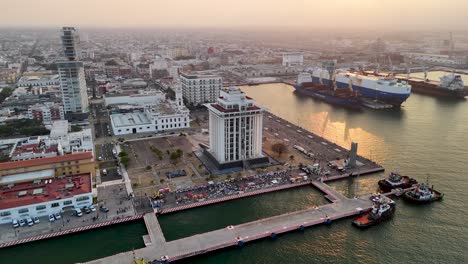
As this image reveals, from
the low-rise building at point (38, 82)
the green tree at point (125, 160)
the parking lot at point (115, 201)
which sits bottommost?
the parking lot at point (115, 201)

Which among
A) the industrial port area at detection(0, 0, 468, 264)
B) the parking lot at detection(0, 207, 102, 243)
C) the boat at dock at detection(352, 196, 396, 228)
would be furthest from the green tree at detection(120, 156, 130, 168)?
the boat at dock at detection(352, 196, 396, 228)

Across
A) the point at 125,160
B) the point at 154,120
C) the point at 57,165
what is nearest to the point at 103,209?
the point at 57,165

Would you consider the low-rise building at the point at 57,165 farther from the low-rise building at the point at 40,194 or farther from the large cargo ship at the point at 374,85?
the large cargo ship at the point at 374,85

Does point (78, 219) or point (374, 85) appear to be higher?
point (374, 85)

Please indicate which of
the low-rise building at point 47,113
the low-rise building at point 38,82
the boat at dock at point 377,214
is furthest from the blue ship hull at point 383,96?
the low-rise building at point 38,82

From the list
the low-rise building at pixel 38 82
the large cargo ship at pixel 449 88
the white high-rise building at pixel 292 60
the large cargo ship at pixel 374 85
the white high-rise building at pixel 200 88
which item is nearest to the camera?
the white high-rise building at pixel 200 88

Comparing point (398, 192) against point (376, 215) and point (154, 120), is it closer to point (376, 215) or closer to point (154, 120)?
point (376, 215)

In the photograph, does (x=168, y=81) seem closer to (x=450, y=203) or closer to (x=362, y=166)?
(x=362, y=166)

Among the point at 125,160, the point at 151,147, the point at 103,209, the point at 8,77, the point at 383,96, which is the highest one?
the point at 8,77
